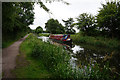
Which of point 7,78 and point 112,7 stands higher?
point 112,7

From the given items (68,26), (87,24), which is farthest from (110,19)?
(68,26)

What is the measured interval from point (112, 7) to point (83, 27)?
9291 millimetres

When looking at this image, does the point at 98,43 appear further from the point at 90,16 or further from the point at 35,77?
the point at 35,77

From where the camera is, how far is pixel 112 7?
649 inches

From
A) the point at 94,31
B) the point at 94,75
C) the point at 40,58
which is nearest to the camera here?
the point at 94,75

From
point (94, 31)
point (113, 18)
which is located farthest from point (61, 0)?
point (94, 31)

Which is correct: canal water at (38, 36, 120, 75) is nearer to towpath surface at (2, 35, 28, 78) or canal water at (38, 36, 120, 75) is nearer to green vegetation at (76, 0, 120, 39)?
towpath surface at (2, 35, 28, 78)

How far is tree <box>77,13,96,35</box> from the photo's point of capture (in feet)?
78.4

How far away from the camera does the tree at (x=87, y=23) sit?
23.9m

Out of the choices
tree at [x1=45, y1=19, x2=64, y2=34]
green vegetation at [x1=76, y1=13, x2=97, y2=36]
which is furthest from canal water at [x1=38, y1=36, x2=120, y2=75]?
green vegetation at [x1=76, y1=13, x2=97, y2=36]

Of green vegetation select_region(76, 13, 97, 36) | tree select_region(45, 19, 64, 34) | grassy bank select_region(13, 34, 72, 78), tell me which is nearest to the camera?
tree select_region(45, 19, 64, 34)

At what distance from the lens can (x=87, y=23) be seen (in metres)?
24.5

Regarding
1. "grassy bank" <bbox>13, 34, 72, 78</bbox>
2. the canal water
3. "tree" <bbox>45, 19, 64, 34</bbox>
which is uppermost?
"tree" <bbox>45, 19, 64, 34</bbox>

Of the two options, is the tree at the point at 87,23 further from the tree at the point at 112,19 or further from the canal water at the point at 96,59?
the canal water at the point at 96,59
